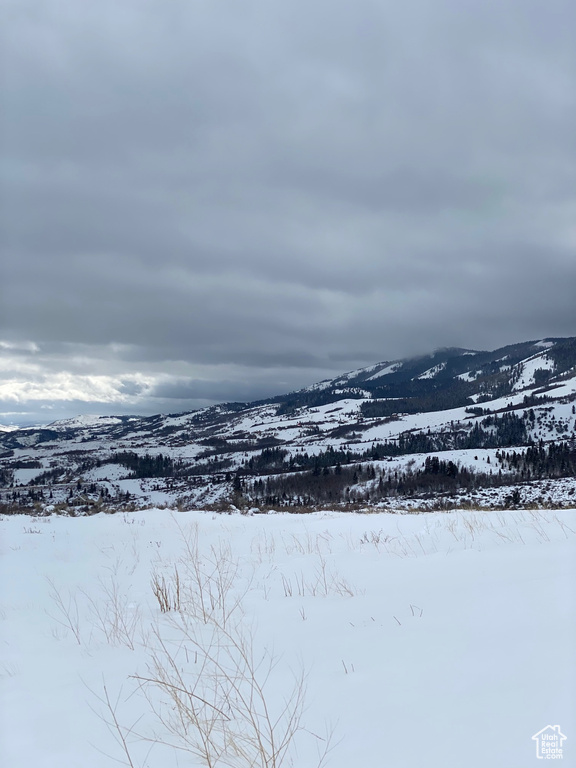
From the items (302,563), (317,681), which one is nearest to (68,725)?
(317,681)

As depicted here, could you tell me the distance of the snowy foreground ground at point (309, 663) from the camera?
234 cm

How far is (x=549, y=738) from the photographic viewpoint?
225 cm

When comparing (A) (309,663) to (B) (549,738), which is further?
(A) (309,663)

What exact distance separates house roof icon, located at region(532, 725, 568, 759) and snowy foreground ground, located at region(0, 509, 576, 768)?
3 centimetres

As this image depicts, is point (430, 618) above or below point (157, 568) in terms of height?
above

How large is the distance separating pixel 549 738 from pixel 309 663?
171 cm

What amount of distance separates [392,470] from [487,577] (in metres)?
119

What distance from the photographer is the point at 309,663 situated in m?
3.33

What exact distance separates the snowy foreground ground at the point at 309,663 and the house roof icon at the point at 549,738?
0.10ft

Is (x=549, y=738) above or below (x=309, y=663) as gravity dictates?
above

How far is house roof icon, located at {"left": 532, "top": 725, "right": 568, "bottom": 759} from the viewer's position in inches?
86.0

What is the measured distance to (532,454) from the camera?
110 m

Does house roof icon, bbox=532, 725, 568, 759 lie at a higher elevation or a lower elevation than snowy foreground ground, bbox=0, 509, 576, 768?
higher

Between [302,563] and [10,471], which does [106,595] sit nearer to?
[302,563]
